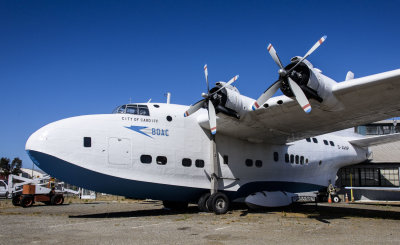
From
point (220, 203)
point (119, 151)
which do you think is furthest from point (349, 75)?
point (119, 151)

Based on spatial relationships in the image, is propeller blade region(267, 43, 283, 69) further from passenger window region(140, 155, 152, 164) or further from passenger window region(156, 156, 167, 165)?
passenger window region(140, 155, 152, 164)

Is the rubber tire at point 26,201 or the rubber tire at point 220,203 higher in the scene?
the rubber tire at point 220,203

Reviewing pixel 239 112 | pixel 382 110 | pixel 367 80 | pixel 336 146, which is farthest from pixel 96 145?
pixel 336 146

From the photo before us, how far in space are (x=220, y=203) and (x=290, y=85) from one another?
5514 mm

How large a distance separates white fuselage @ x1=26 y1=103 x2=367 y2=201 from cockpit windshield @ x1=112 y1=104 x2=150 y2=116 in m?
0.18

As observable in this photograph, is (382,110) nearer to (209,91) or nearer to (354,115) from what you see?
(354,115)

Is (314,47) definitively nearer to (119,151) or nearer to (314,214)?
(314,214)

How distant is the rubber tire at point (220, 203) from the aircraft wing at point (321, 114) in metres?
2.71

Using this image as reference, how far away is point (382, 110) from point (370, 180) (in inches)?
623

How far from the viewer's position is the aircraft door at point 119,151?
1155 cm

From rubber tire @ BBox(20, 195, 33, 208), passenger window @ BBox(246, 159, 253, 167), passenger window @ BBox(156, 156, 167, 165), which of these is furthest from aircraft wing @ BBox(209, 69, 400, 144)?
rubber tire @ BBox(20, 195, 33, 208)

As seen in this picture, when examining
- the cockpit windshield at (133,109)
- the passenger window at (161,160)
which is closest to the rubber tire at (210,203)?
the passenger window at (161,160)

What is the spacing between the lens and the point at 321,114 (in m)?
11.7

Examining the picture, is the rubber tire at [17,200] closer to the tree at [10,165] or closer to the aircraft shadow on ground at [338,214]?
the aircraft shadow on ground at [338,214]
